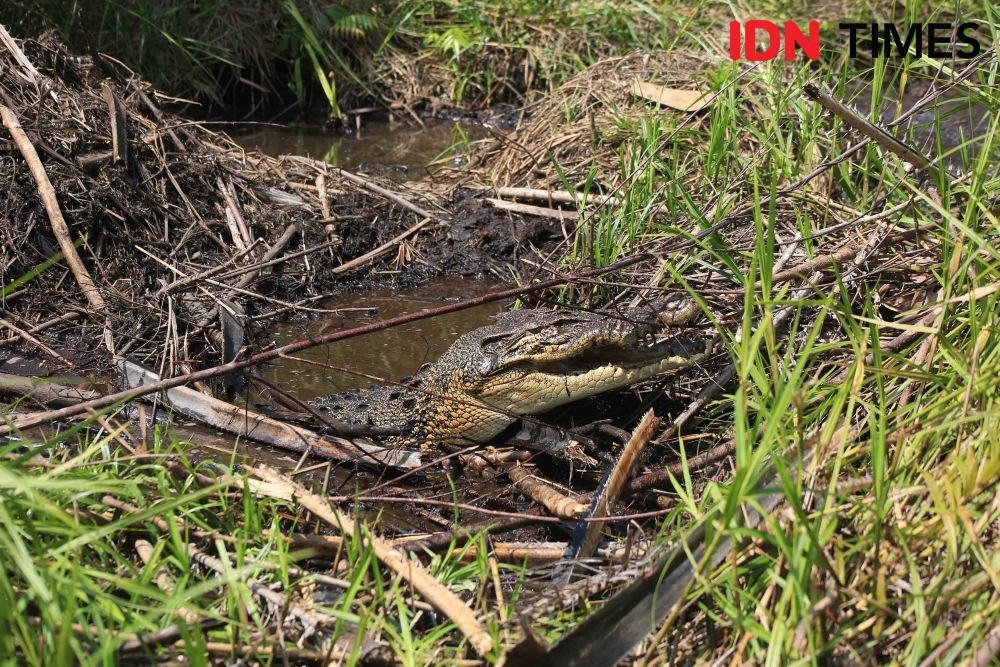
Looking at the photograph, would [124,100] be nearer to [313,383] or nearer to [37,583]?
[313,383]

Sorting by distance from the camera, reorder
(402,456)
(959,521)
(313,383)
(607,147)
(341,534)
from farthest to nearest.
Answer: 1. (607,147)
2. (313,383)
3. (402,456)
4. (341,534)
5. (959,521)

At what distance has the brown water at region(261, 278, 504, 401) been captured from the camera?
4484 millimetres

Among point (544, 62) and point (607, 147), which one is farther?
point (544, 62)

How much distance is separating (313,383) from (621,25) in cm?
517

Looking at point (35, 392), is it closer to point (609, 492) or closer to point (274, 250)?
point (274, 250)

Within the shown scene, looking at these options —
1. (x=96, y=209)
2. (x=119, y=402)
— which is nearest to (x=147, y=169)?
(x=96, y=209)

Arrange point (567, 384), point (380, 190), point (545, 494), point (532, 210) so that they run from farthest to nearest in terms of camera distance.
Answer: point (380, 190), point (532, 210), point (567, 384), point (545, 494)

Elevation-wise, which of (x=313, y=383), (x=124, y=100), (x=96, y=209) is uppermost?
(x=124, y=100)

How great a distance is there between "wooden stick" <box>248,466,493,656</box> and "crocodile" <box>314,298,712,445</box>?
31.7 inches

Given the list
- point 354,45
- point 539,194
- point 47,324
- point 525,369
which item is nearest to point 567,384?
point 525,369

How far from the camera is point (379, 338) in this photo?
4.93 m

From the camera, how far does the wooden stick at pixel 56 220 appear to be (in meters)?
4.56

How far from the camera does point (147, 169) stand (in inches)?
207

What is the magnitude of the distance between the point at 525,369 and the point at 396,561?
144 cm
